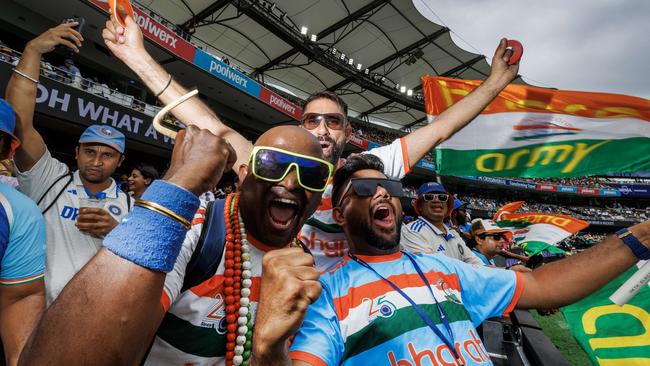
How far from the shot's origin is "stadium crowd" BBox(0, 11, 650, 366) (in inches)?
27.1

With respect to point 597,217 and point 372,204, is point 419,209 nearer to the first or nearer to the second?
point 372,204

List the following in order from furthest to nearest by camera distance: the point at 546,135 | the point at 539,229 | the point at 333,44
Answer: the point at 333,44
the point at 539,229
the point at 546,135

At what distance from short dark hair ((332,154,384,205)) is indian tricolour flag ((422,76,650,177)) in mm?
1670

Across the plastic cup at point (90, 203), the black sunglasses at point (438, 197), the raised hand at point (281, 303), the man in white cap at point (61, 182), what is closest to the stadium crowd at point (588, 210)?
the black sunglasses at point (438, 197)

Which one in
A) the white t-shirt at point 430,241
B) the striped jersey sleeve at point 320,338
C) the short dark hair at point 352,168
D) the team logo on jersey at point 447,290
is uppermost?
the short dark hair at point 352,168

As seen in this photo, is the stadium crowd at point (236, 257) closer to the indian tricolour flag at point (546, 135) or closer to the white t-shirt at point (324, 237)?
the white t-shirt at point (324, 237)

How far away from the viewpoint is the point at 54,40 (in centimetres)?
214

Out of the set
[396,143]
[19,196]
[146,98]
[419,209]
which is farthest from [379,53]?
[19,196]

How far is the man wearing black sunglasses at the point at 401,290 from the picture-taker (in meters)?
1.56

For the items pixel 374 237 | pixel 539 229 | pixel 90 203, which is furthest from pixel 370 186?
pixel 539 229

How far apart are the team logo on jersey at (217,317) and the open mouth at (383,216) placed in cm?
116

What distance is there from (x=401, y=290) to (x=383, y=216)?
51cm

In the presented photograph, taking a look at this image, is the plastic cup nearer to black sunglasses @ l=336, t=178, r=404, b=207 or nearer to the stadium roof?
black sunglasses @ l=336, t=178, r=404, b=207

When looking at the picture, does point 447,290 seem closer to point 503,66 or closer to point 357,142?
point 503,66
